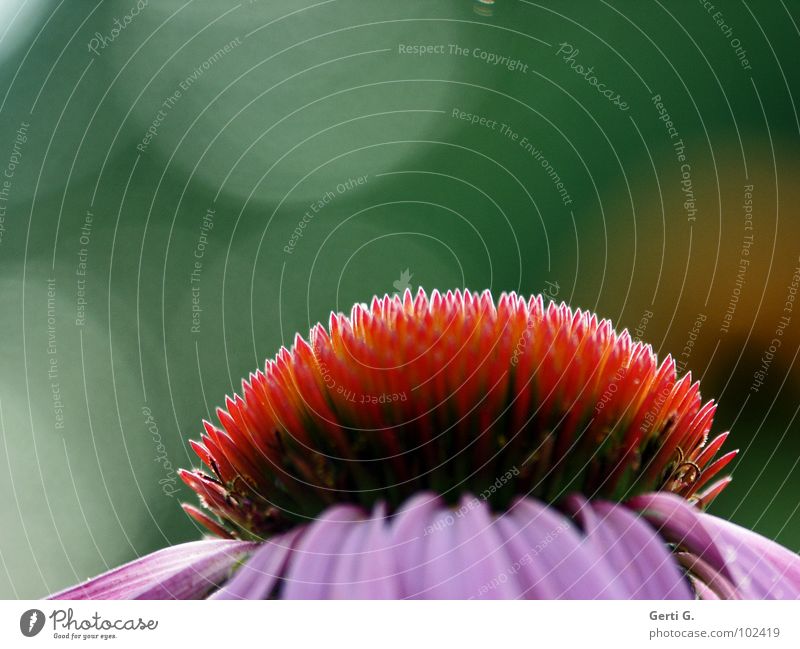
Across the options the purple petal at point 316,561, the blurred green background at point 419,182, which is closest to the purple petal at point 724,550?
Answer: the purple petal at point 316,561

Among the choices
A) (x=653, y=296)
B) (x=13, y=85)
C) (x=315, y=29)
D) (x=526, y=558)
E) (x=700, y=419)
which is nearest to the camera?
(x=526, y=558)

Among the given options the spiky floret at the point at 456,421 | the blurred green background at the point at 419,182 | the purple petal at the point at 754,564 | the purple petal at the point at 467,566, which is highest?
the blurred green background at the point at 419,182

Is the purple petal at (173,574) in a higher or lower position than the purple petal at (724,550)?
higher

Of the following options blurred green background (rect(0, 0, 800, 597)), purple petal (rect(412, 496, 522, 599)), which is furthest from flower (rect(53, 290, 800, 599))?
blurred green background (rect(0, 0, 800, 597))

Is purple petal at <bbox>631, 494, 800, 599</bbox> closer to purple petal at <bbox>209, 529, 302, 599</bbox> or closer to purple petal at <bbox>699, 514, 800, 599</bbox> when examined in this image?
purple petal at <bbox>699, 514, 800, 599</bbox>

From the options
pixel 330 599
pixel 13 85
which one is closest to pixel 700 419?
pixel 330 599

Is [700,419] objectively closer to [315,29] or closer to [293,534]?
[293,534]

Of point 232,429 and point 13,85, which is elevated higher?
point 13,85

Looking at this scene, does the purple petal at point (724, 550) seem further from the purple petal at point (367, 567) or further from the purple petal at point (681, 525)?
the purple petal at point (367, 567)
